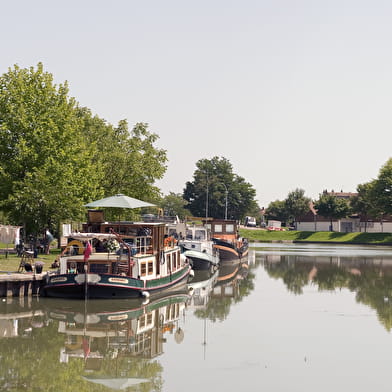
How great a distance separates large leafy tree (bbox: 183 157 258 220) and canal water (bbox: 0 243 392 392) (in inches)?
5204

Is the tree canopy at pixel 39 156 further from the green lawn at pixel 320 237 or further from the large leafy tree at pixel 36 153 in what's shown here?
the green lawn at pixel 320 237

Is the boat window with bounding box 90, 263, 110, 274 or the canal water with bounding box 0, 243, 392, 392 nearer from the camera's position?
the canal water with bounding box 0, 243, 392, 392

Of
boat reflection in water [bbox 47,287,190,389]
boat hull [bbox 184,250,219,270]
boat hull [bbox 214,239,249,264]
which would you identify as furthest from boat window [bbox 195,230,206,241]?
boat reflection in water [bbox 47,287,190,389]

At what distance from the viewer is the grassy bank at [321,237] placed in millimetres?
142250

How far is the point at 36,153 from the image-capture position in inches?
2213

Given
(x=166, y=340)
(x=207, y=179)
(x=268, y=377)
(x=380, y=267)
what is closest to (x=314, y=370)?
(x=268, y=377)

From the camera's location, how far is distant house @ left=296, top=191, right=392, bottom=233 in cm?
16600

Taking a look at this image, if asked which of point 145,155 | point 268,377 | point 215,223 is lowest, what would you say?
point 268,377

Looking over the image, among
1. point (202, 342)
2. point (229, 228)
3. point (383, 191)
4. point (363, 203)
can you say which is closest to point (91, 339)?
point (202, 342)

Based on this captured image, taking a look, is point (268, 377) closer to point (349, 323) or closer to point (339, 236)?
point (349, 323)

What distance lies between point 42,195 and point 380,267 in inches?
1545

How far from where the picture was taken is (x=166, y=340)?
1198 inches

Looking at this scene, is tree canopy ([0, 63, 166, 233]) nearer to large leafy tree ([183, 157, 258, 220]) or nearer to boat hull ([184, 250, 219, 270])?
boat hull ([184, 250, 219, 270])

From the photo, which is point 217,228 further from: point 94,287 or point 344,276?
point 94,287
